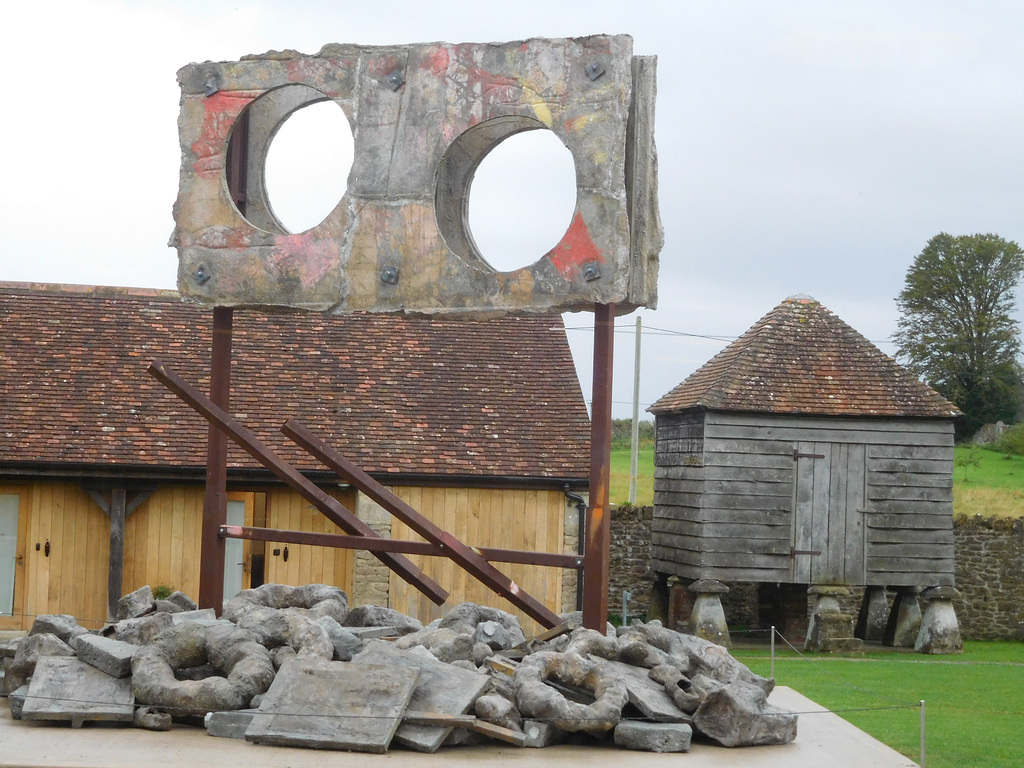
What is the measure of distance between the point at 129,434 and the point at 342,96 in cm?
955

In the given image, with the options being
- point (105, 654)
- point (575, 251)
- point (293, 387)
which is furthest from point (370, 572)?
point (105, 654)

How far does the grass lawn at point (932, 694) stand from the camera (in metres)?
12.1

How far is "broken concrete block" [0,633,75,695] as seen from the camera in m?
7.57

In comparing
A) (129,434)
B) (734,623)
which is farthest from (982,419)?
(129,434)

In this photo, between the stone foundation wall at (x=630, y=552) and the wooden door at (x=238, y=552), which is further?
the stone foundation wall at (x=630, y=552)

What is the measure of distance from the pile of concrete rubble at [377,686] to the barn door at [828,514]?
450 inches

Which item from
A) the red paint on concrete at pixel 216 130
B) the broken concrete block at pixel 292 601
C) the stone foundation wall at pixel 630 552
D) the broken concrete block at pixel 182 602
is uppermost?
the red paint on concrete at pixel 216 130

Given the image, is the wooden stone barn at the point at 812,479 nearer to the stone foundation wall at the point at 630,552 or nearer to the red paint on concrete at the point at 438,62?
the stone foundation wall at the point at 630,552

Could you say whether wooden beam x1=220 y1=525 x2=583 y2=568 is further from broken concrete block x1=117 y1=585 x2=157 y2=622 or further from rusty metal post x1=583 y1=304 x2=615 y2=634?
broken concrete block x1=117 y1=585 x2=157 y2=622

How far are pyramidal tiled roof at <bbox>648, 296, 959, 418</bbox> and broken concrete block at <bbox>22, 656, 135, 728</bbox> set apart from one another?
1289 centimetres

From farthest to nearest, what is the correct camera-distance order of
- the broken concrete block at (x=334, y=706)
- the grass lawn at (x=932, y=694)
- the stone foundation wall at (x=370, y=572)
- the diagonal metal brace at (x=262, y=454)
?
the stone foundation wall at (x=370, y=572), the grass lawn at (x=932, y=694), the diagonal metal brace at (x=262, y=454), the broken concrete block at (x=334, y=706)

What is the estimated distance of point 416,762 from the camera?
6270 mm

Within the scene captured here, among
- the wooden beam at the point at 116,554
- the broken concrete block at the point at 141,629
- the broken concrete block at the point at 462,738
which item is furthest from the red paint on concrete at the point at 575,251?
the wooden beam at the point at 116,554

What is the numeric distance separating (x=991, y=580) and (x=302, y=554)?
12.6 metres
